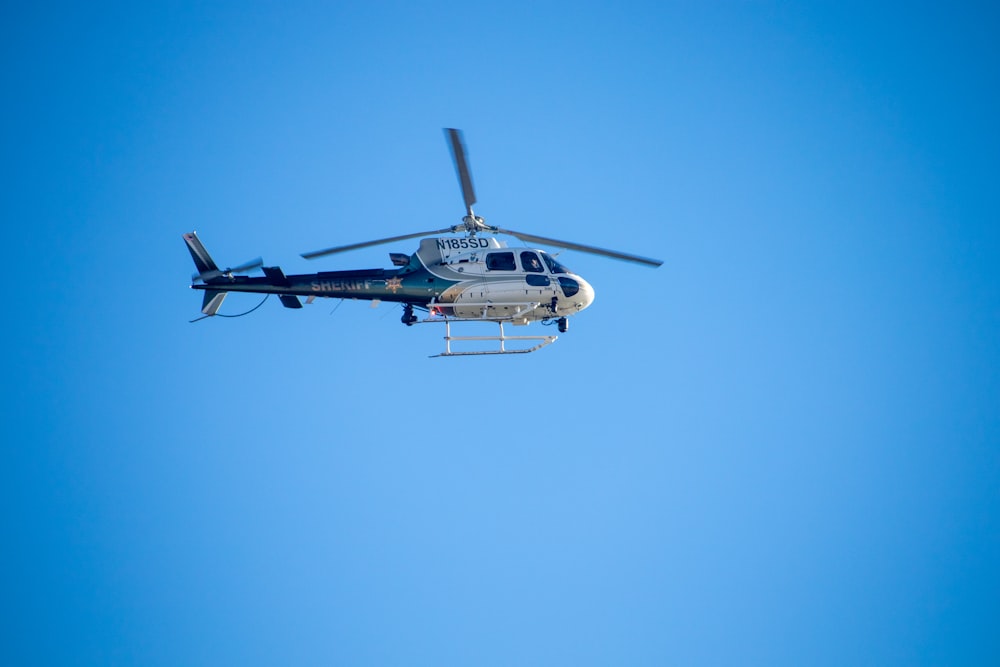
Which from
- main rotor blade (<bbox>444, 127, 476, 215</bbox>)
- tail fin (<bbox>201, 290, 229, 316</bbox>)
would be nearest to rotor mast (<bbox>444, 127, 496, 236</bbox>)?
main rotor blade (<bbox>444, 127, 476, 215</bbox>)

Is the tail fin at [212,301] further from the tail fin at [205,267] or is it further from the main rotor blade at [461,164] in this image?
the main rotor blade at [461,164]

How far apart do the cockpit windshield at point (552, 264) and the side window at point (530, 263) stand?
0.62 feet

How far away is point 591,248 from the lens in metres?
17.1

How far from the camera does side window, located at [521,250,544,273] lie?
1831 centimetres

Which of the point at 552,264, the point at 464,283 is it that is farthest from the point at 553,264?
the point at 464,283

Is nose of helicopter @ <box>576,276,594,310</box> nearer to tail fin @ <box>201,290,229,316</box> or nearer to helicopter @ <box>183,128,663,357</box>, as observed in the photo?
helicopter @ <box>183,128,663,357</box>

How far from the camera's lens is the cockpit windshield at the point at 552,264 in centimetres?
1853

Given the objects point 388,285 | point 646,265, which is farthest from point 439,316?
point 646,265

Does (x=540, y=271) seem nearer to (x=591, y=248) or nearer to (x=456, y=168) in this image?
(x=591, y=248)

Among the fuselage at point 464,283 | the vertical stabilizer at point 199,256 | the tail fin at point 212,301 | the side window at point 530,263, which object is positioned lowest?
the tail fin at point 212,301

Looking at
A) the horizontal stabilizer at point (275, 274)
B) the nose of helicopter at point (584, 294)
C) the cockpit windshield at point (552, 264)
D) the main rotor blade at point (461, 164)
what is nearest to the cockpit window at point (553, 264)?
the cockpit windshield at point (552, 264)

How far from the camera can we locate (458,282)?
58.5ft

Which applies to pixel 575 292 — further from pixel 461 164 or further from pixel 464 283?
pixel 461 164

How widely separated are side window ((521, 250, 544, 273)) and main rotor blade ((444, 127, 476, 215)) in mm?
1508
